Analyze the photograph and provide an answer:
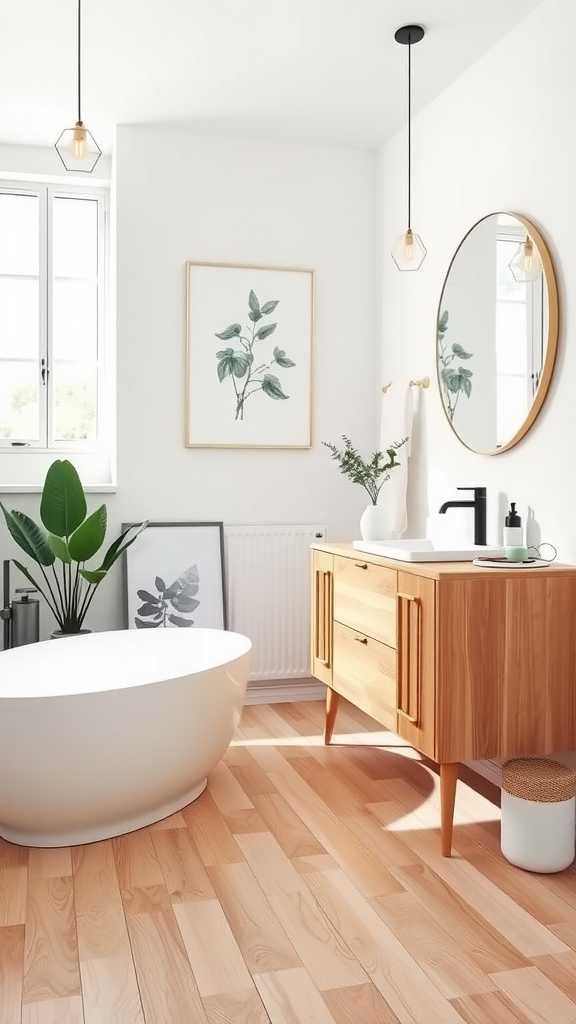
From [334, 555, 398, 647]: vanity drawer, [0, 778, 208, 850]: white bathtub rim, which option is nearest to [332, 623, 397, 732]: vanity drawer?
[334, 555, 398, 647]: vanity drawer

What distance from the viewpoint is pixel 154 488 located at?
4027 mm

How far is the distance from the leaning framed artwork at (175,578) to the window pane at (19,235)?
4.64ft

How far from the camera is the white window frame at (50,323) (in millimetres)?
4207

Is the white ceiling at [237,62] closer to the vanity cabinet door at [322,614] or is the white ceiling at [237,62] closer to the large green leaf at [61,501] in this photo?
the large green leaf at [61,501]

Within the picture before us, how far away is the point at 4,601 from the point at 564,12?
303 centimetres

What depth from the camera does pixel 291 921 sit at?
2.08 metres

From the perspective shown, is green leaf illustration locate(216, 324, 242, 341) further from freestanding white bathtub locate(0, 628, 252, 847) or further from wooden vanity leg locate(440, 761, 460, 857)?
wooden vanity leg locate(440, 761, 460, 857)

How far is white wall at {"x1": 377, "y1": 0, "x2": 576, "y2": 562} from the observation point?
2684 mm

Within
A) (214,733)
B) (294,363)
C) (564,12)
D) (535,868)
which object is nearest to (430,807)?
(535,868)

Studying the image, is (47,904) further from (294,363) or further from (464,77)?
(464,77)

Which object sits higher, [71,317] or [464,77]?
[464,77]

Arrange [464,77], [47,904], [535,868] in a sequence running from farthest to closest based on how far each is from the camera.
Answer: [464,77] → [535,868] → [47,904]

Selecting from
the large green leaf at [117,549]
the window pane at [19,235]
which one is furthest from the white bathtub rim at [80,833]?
the window pane at [19,235]

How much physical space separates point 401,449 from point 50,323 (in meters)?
1.86
